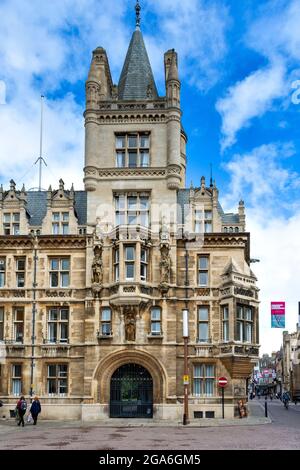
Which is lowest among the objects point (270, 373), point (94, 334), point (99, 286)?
point (270, 373)

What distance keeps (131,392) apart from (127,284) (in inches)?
282

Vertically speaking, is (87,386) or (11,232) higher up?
(11,232)

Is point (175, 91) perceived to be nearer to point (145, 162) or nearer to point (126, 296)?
point (145, 162)

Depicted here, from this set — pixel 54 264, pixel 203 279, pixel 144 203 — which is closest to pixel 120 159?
pixel 144 203

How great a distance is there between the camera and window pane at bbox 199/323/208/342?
41.8 meters

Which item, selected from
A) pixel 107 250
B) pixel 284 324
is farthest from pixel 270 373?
pixel 107 250

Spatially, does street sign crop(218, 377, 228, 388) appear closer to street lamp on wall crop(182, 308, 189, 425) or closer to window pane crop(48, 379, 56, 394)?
street lamp on wall crop(182, 308, 189, 425)

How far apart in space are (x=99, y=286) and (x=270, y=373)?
81.9 metres

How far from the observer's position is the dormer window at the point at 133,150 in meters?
43.8

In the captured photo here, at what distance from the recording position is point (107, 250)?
4206 cm

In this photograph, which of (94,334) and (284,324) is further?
(284,324)

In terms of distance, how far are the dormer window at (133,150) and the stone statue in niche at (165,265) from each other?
6.36 metres

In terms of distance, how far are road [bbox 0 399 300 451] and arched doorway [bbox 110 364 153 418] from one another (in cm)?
509
